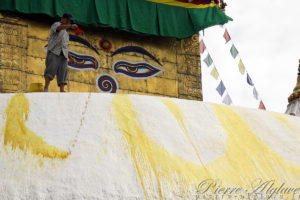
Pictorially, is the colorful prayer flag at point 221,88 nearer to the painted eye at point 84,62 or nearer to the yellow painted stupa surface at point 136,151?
the painted eye at point 84,62

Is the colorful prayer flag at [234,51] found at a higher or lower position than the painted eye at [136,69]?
higher

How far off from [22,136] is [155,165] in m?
1.20

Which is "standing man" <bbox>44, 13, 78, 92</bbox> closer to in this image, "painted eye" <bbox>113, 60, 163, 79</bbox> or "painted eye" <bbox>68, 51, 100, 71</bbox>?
"painted eye" <bbox>68, 51, 100, 71</bbox>

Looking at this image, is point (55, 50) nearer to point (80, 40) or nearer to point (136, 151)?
point (136, 151)

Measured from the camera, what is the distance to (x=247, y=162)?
5.45m

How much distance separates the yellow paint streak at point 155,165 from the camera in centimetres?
488

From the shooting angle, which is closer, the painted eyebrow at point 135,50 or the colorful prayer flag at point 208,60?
the painted eyebrow at point 135,50

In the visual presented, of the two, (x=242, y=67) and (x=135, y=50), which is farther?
(x=242, y=67)

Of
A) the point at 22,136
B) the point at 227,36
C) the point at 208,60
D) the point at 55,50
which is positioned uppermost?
the point at 227,36

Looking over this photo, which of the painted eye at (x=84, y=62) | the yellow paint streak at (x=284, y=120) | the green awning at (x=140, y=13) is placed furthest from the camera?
the painted eye at (x=84, y=62)

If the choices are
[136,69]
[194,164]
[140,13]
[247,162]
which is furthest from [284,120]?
[140,13]

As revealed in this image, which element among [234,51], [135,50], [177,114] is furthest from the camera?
[234,51]

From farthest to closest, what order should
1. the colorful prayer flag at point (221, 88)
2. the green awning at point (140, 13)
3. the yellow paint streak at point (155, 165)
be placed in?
the colorful prayer flag at point (221, 88)
the green awning at point (140, 13)
the yellow paint streak at point (155, 165)

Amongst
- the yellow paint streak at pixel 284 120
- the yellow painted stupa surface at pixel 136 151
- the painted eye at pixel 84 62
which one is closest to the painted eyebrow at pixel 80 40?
the painted eye at pixel 84 62
